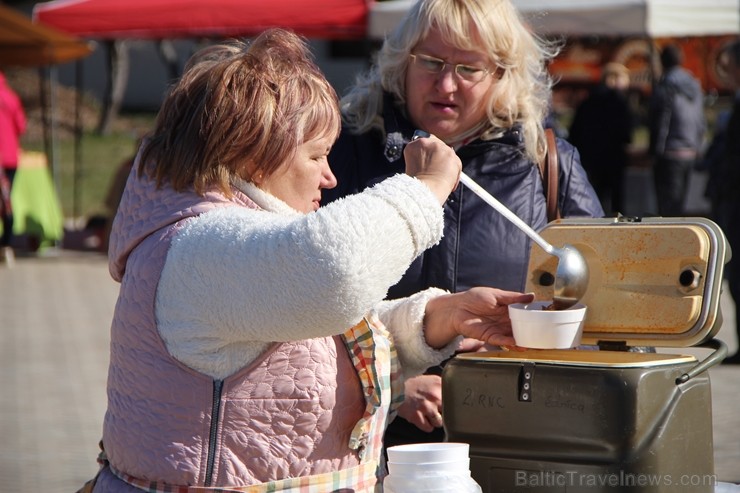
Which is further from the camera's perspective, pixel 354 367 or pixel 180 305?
pixel 354 367

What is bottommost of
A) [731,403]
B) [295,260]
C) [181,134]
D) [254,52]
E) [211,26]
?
[731,403]

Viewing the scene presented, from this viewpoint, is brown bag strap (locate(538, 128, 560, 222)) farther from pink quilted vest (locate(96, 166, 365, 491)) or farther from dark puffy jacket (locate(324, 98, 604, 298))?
pink quilted vest (locate(96, 166, 365, 491))

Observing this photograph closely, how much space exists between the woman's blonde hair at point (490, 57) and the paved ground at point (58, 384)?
8.38 feet

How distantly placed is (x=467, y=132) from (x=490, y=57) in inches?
7.2

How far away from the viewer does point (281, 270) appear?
1727mm

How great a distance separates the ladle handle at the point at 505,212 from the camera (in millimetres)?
Result: 2059

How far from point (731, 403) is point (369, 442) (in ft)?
14.8

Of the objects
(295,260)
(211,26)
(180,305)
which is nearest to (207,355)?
(180,305)

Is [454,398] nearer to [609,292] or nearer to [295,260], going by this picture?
[609,292]

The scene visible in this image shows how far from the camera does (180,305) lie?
1.82 m

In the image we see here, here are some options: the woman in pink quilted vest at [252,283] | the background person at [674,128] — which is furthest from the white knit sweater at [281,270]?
the background person at [674,128]

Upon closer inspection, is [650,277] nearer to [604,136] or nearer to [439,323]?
[439,323]

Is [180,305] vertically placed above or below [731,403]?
above

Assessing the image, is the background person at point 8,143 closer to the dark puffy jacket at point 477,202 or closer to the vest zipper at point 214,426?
the dark puffy jacket at point 477,202
